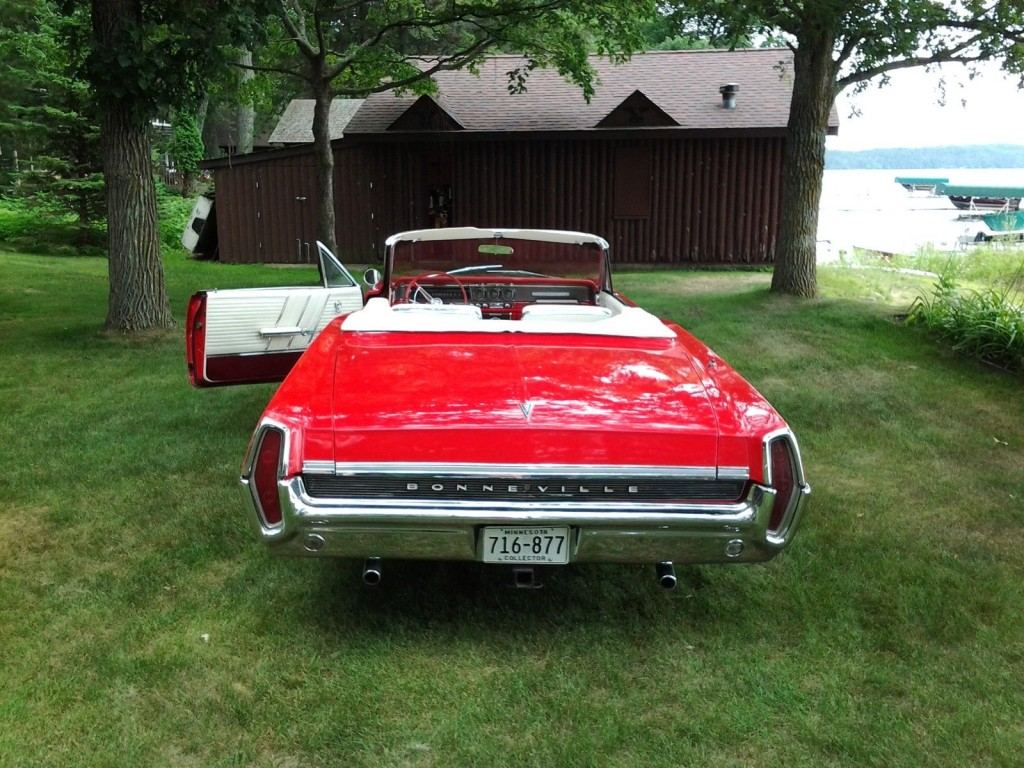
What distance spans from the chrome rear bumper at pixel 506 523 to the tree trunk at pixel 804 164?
8944 mm

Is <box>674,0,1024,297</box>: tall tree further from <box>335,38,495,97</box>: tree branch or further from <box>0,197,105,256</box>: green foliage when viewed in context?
<box>0,197,105,256</box>: green foliage

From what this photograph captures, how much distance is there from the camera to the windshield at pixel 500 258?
16.3 feet

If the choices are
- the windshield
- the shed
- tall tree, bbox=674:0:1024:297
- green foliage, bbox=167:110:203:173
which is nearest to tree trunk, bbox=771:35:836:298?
tall tree, bbox=674:0:1024:297

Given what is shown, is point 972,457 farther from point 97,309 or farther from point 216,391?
point 97,309

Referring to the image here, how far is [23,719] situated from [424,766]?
1256 mm

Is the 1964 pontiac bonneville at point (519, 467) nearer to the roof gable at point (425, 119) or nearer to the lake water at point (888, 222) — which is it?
the lake water at point (888, 222)

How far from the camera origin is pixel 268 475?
2.88m

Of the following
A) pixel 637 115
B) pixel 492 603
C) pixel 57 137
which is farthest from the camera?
pixel 57 137

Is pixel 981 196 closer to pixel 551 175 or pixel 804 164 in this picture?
pixel 551 175

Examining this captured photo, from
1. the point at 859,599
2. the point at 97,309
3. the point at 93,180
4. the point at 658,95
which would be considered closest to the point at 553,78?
the point at 658,95

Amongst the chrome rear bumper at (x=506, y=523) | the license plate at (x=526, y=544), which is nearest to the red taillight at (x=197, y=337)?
the chrome rear bumper at (x=506, y=523)

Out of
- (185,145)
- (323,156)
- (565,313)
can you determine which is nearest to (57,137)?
(323,156)

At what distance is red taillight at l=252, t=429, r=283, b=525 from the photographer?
2.87m

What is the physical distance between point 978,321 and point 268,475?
303 inches
